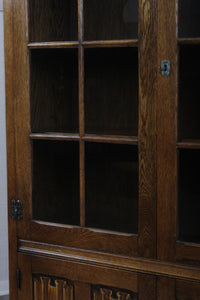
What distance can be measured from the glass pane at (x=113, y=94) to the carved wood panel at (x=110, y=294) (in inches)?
18.1

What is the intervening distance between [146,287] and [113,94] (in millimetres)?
614

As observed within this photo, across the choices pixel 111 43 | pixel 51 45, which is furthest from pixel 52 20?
pixel 111 43

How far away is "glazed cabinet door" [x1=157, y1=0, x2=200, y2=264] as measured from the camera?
0.99m

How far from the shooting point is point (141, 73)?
1033 millimetres

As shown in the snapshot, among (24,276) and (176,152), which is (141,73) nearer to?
(176,152)

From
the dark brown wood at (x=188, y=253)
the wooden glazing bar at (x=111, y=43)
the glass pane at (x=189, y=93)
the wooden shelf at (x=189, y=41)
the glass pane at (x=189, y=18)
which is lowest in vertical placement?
the dark brown wood at (x=188, y=253)

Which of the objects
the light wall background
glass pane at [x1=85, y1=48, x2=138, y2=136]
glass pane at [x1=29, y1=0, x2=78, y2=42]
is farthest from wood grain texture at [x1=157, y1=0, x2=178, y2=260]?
the light wall background

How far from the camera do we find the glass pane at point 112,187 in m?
1.14

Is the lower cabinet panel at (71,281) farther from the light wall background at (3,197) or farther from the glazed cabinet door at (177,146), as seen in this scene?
the light wall background at (3,197)

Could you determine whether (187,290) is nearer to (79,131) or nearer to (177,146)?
(177,146)

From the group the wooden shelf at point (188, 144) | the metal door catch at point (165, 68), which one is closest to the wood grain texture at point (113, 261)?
the wooden shelf at point (188, 144)

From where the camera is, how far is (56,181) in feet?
4.17

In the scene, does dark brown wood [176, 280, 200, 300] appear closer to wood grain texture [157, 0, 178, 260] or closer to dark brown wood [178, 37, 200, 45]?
wood grain texture [157, 0, 178, 260]

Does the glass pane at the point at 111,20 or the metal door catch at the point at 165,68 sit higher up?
the glass pane at the point at 111,20
